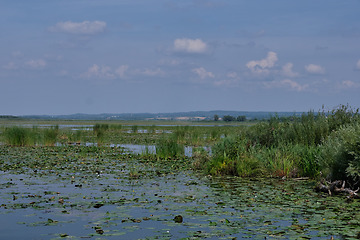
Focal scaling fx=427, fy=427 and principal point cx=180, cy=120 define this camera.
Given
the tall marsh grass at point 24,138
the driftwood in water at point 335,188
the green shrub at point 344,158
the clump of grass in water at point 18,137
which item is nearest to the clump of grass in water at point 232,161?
the green shrub at point 344,158

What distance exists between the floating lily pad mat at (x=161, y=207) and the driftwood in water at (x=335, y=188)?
1.59ft

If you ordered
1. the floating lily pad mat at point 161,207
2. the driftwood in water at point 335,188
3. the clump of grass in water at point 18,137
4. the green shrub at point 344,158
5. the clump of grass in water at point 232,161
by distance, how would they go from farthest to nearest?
the clump of grass in water at point 18,137 → the clump of grass in water at point 232,161 → the green shrub at point 344,158 → the driftwood in water at point 335,188 → the floating lily pad mat at point 161,207

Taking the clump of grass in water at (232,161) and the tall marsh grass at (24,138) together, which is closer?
the clump of grass in water at (232,161)

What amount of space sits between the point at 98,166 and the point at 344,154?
1061 cm

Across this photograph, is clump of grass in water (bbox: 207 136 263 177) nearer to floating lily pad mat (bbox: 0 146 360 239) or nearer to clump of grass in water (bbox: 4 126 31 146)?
floating lily pad mat (bbox: 0 146 360 239)

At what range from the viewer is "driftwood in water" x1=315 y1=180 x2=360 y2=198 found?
12533mm

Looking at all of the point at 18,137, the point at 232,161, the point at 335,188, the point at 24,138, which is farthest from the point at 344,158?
the point at 18,137

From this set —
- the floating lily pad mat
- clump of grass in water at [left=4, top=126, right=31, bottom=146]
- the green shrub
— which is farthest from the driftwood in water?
clump of grass in water at [left=4, top=126, right=31, bottom=146]

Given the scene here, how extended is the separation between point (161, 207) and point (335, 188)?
562 cm

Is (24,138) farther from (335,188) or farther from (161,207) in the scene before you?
(335,188)

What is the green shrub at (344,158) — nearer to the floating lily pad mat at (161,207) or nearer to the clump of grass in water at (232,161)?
the floating lily pad mat at (161,207)

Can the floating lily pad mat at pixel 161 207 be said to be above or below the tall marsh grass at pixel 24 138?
below

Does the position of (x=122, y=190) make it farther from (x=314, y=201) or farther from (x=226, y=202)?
(x=314, y=201)

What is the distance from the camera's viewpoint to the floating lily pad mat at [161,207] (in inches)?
340
